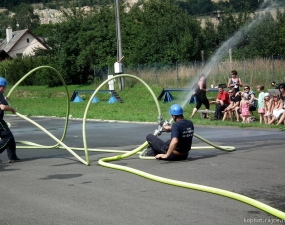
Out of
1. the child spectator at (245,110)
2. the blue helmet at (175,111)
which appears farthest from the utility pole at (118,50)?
the blue helmet at (175,111)

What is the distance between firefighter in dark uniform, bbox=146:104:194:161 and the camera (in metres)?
12.4

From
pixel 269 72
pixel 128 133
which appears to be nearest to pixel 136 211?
pixel 128 133

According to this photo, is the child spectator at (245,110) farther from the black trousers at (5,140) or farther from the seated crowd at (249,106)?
the black trousers at (5,140)

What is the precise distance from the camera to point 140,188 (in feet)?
33.0

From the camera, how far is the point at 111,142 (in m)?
17.2

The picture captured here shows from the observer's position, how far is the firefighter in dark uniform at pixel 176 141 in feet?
40.5

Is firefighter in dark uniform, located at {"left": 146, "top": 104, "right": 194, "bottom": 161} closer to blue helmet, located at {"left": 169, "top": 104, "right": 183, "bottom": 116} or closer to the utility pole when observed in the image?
blue helmet, located at {"left": 169, "top": 104, "right": 183, "bottom": 116}

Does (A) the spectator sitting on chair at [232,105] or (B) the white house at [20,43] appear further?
(B) the white house at [20,43]

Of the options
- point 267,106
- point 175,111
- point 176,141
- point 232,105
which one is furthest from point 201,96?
point 176,141

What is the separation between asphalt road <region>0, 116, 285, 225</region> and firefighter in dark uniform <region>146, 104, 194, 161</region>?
28 cm

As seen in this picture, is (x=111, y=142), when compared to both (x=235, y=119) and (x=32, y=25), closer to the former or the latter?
(x=235, y=119)

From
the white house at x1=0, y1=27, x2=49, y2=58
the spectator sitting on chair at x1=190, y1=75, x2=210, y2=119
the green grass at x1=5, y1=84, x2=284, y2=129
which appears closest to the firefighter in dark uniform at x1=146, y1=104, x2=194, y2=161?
the green grass at x1=5, y1=84, x2=284, y2=129

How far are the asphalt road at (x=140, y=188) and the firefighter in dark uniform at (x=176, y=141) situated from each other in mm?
277

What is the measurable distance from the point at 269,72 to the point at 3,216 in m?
25.9
